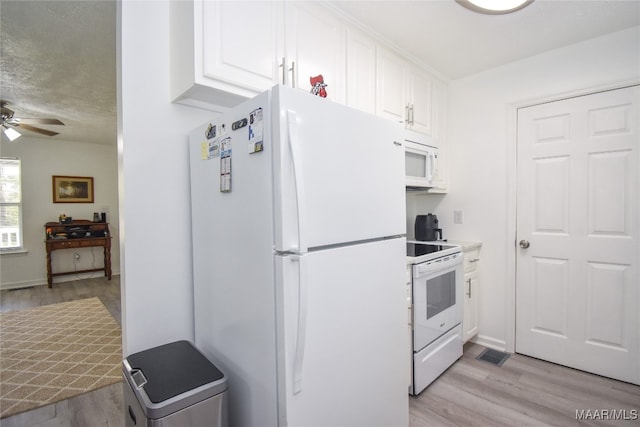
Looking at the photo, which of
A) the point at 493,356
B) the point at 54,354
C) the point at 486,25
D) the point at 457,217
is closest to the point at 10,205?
the point at 54,354

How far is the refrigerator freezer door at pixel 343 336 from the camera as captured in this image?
1.06 meters

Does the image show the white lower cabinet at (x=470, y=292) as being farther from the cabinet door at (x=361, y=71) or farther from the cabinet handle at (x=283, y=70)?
the cabinet handle at (x=283, y=70)

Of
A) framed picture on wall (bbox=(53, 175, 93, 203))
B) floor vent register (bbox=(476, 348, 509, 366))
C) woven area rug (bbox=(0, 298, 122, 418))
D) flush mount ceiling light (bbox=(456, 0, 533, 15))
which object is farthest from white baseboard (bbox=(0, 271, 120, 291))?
flush mount ceiling light (bbox=(456, 0, 533, 15))

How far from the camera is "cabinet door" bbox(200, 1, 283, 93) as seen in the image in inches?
53.5

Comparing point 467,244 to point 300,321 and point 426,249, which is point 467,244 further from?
point 300,321

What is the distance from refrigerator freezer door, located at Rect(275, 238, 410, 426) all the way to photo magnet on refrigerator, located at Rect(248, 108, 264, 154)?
40cm

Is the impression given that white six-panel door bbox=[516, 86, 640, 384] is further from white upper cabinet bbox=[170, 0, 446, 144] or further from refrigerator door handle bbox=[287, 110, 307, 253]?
refrigerator door handle bbox=[287, 110, 307, 253]

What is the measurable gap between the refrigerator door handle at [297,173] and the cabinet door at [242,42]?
561mm

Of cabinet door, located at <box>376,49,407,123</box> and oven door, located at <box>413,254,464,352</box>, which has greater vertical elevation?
cabinet door, located at <box>376,49,407,123</box>

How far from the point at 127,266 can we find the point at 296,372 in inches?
35.3

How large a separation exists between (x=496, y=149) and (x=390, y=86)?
3.88 ft

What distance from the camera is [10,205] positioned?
4.95m

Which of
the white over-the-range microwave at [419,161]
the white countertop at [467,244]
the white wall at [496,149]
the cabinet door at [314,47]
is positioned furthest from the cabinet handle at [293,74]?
the white wall at [496,149]

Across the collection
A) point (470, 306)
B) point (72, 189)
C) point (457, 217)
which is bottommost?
point (470, 306)
